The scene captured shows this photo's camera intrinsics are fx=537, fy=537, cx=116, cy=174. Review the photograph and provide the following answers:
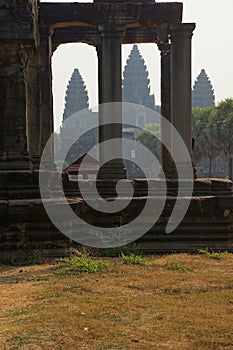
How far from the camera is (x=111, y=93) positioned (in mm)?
16828

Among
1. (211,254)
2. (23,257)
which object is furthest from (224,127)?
(23,257)

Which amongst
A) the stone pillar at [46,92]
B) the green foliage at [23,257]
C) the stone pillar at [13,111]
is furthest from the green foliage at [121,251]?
the stone pillar at [46,92]

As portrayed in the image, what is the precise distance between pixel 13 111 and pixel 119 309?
20.7ft

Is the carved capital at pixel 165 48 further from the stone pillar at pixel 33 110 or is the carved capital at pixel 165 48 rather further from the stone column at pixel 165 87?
the stone pillar at pixel 33 110

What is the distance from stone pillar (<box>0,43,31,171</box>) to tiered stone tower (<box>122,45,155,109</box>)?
158862 mm

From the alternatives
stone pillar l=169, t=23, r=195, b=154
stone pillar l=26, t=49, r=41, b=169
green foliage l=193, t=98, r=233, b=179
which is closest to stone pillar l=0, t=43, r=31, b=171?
stone pillar l=26, t=49, r=41, b=169

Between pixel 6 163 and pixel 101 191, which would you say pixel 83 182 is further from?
pixel 6 163

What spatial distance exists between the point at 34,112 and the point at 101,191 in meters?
3.04

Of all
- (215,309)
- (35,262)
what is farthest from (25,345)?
(35,262)

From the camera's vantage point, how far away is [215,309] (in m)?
5.64

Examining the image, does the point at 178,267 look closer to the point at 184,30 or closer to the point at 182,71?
the point at 182,71

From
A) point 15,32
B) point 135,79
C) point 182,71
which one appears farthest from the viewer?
point 135,79

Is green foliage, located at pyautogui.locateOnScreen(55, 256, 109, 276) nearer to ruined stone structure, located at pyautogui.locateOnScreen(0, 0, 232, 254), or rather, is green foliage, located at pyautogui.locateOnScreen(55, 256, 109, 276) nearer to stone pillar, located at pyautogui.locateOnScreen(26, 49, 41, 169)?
ruined stone structure, located at pyautogui.locateOnScreen(0, 0, 232, 254)

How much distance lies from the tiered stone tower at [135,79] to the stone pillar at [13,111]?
158862 millimetres
